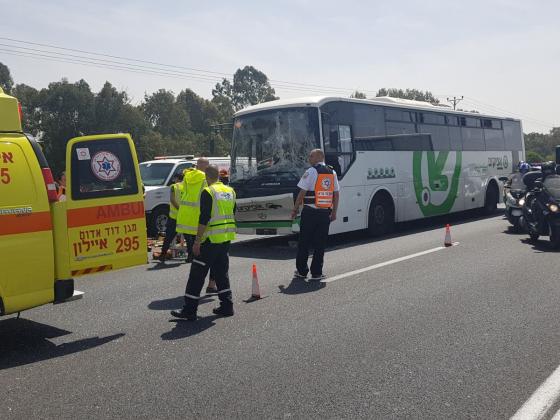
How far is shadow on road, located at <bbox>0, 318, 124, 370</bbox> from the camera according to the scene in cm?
593

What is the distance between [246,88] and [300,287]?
107365mm

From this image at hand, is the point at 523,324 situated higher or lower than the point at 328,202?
lower

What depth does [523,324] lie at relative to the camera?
665cm

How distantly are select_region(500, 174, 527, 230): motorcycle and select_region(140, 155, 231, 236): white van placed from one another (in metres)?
7.96

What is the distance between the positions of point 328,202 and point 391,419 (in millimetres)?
5430

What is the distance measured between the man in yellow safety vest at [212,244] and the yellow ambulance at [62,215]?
642mm

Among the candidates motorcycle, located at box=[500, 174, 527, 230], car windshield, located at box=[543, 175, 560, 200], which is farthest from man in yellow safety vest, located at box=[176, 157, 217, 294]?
motorcycle, located at box=[500, 174, 527, 230]

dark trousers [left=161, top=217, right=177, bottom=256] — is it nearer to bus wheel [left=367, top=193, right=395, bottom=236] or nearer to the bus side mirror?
the bus side mirror

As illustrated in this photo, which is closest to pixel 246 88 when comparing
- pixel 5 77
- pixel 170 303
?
pixel 5 77

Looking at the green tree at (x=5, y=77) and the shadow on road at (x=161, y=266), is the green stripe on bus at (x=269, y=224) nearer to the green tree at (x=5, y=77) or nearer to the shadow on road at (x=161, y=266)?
the shadow on road at (x=161, y=266)

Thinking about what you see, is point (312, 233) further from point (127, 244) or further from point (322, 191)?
point (127, 244)

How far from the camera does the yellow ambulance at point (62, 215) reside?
5.94 m

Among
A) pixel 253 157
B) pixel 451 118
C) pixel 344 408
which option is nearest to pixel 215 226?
pixel 344 408

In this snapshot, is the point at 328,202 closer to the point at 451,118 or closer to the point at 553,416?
the point at 553,416
